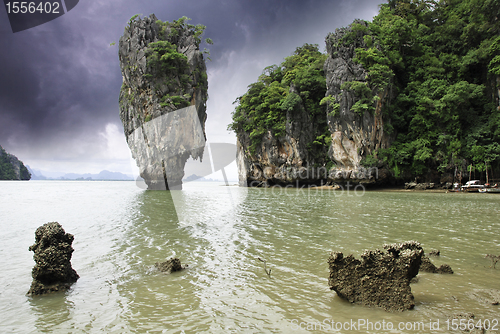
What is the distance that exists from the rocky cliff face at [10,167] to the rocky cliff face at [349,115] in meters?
101

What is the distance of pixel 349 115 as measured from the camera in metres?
28.3

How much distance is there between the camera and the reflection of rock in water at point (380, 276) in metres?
3.42

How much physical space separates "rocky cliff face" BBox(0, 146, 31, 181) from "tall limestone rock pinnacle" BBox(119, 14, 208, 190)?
229ft

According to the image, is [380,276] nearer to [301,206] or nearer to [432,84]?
[301,206]

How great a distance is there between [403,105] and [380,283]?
105ft

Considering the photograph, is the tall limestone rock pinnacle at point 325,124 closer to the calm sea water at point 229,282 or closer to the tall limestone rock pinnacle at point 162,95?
the tall limestone rock pinnacle at point 162,95

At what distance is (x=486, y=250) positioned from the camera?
19.5 ft

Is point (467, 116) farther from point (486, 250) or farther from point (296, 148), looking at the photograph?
point (486, 250)

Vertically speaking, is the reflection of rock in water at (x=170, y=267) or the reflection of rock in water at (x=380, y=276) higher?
the reflection of rock in water at (x=380, y=276)

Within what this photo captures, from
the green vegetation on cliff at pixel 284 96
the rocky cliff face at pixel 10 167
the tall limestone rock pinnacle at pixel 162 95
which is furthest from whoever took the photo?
the rocky cliff face at pixel 10 167

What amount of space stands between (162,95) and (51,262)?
36.1 meters

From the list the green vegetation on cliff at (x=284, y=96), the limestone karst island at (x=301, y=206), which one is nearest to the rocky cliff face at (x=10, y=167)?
the limestone karst island at (x=301, y=206)

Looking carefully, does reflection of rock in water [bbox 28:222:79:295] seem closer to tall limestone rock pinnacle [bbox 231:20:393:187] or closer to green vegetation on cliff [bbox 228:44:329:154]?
tall limestone rock pinnacle [bbox 231:20:393:187]

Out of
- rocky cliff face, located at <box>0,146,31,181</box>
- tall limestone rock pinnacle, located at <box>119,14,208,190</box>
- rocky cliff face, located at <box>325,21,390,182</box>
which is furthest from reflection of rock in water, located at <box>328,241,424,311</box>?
rocky cliff face, located at <box>0,146,31,181</box>
